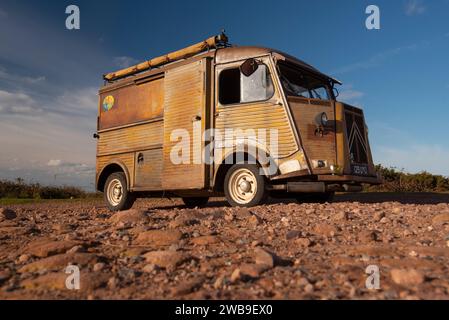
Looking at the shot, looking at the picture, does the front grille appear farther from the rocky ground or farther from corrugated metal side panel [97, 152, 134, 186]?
corrugated metal side panel [97, 152, 134, 186]

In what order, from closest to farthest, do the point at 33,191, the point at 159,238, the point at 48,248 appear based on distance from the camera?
the point at 48,248 → the point at 159,238 → the point at 33,191

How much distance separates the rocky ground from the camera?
2.25m

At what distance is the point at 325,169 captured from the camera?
20.5 feet

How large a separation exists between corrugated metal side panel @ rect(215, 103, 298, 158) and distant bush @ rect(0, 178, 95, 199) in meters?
10.6

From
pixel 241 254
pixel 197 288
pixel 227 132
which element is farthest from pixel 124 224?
pixel 227 132

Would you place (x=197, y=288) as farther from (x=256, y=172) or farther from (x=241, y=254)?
(x=256, y=172)

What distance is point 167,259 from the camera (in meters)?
2.81

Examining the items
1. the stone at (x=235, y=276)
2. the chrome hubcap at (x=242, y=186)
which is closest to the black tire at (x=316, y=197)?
the chrome hubcap at (x=242, y=186)

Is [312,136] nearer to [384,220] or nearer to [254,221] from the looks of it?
[384,220]

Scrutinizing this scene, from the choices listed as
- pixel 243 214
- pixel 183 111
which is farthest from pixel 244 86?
pixel 243 214

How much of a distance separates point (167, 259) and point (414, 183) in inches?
608

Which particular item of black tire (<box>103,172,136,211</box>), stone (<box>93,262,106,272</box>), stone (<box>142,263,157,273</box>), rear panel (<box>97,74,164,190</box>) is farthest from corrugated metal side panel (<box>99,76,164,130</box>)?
stone (<box>142,263,157,273</box>)
